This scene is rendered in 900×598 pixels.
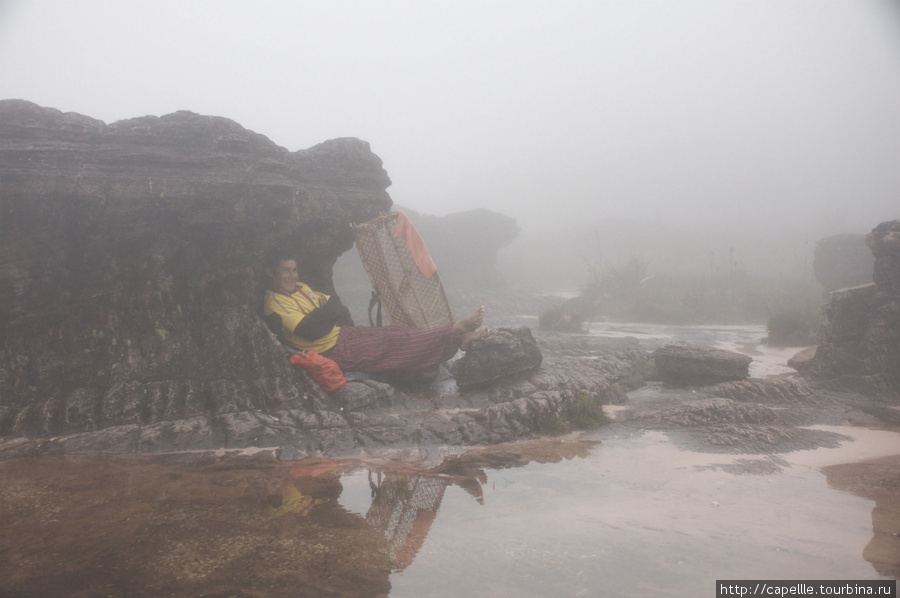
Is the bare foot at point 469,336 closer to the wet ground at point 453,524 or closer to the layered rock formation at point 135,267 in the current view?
the layered rock formation at point 135,267

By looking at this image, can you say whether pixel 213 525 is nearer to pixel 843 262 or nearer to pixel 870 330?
pixel 870 330

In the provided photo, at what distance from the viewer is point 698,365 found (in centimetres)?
717

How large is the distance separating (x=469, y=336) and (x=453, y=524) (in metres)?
3.54

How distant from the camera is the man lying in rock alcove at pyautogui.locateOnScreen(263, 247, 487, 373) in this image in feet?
19.1

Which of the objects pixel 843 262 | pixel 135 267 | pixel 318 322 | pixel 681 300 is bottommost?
pixel 681 300

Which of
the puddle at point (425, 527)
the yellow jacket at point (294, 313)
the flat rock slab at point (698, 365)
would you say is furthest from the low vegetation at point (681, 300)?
the puddle at point (425, 527)

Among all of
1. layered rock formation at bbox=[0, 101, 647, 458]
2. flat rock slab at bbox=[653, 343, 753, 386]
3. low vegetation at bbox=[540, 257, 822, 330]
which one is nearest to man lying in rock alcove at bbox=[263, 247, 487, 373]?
layered rock formation at bbox=[0, 101, 647, 458]

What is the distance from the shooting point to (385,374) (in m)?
6.36

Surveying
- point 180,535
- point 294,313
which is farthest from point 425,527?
point 294,313

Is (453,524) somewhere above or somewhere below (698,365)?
above

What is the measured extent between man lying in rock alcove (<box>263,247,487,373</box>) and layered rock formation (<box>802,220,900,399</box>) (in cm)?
478

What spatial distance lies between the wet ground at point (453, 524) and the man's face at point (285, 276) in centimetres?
235

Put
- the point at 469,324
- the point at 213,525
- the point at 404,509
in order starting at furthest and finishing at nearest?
the point at 469,324 < the point at 404,509 < the point at 213,525

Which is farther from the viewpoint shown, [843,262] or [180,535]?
[843,262]
